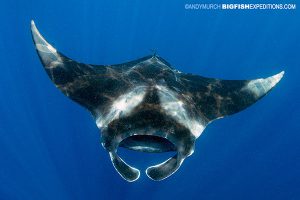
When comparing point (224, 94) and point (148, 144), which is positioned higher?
point (224, 94)

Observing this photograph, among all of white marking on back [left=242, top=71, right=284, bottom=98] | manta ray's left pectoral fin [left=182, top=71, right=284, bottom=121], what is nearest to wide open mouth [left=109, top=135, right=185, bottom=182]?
manta ray's left pectoral fin [left=182, top=71, right=284, bottom=121]

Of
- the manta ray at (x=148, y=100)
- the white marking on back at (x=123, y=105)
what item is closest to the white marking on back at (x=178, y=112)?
the manta ray at (x=148, y=100)

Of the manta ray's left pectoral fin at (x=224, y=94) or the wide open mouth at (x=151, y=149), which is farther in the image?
the manta ray's left pectoral fin at (x=224, y=94)

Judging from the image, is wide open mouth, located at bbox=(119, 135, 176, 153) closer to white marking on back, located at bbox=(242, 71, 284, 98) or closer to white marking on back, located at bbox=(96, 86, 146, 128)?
white marking on back, located at bbox=(96, 86, 146, 128)

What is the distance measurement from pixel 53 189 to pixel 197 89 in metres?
11.9

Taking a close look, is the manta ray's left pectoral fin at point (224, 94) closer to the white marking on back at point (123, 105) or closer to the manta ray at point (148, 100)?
the manta ray at point (148, 100)

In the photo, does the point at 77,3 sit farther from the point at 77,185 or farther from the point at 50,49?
the point at 50,49

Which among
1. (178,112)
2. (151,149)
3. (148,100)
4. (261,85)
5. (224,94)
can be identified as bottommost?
(151,149)

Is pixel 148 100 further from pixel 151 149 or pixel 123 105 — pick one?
pixel 151 149

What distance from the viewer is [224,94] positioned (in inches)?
273

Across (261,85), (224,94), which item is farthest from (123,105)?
(261,85)

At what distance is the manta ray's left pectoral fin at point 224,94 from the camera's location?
6.34 meters

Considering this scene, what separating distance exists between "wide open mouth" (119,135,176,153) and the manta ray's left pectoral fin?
3.52ft

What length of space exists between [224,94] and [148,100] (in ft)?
6.43
